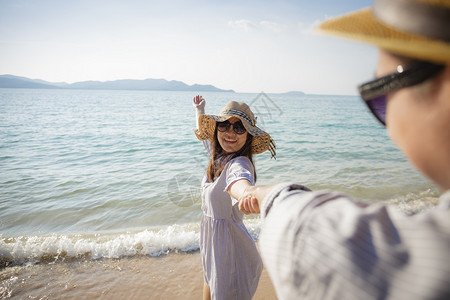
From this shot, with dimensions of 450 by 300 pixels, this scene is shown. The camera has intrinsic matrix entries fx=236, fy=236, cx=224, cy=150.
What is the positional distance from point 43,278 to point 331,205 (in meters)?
5.22

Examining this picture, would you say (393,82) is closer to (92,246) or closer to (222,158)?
(222,158)

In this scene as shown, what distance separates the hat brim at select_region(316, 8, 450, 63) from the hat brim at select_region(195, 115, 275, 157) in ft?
6.10

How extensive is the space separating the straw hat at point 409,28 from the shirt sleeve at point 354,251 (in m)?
0.38

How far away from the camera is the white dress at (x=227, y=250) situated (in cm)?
243

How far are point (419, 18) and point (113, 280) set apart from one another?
485 cm

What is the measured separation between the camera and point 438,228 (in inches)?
20.4

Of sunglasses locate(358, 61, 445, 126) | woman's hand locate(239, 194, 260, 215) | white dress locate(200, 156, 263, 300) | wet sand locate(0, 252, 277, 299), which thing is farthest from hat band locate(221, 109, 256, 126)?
wet sand locate(0, 252, 277, 299)

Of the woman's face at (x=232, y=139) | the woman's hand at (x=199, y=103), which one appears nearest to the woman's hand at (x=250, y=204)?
the woman's face at (x=232, y=139)

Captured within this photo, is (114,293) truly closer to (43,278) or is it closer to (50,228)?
(43,278)

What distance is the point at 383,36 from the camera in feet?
1.98

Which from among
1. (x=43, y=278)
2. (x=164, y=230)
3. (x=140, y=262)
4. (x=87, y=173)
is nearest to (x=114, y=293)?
(x=140, y=262)

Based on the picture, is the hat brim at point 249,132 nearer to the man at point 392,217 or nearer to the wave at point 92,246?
the man at point 392,217

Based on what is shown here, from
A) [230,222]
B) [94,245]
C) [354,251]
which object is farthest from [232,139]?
[94,245]

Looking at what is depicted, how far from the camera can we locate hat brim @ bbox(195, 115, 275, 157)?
2658 mm
